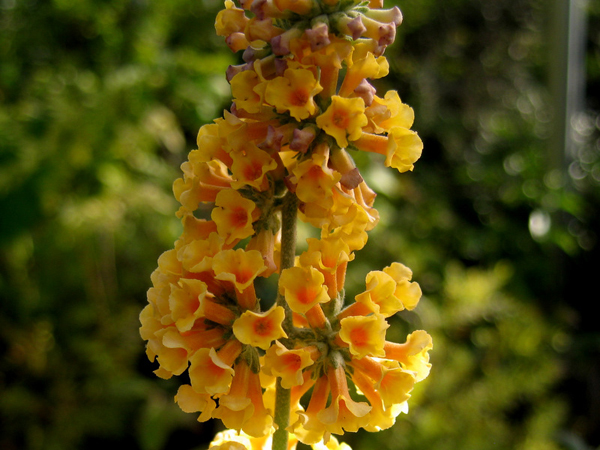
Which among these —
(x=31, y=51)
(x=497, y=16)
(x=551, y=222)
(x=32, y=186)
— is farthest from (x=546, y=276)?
(x=31, y=51)

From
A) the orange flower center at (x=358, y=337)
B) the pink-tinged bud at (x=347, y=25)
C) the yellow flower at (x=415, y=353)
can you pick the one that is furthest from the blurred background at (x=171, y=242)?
the pink-tinged bud at (x=347, y=25)

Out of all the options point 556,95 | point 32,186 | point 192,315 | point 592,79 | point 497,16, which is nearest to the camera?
point 192,315

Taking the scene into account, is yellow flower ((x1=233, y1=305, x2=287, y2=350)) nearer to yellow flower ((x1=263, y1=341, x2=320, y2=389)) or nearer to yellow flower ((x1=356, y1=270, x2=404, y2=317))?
yellow flower ((x1=263, y1=341, x2=320, y2=389))

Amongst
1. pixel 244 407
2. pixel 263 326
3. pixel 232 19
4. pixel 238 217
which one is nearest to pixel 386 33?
pixel 232 19

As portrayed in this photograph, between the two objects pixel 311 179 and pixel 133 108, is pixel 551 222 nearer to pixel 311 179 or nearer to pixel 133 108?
pixel 133 108

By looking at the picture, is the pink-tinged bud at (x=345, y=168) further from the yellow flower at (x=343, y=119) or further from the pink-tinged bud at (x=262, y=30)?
the pink-tinged bud at (x=262, y=30)

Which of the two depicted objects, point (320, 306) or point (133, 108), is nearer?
point (320, 306)

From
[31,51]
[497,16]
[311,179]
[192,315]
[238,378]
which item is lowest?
[497,16]

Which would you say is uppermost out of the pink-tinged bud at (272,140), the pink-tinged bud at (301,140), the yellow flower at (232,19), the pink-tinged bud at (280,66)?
the yellow flower at (232,19)

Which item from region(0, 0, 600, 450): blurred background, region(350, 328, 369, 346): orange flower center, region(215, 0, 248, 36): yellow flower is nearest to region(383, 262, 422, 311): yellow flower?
region(350, 328, 369, 346): orange flower center
